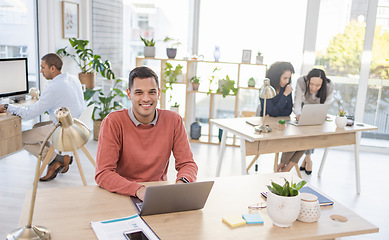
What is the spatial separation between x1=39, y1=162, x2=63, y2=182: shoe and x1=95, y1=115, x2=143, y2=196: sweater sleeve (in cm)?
217

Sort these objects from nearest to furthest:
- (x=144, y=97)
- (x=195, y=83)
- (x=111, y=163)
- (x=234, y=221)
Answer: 1. (x=234, y=221)
2. (x=111, y=163)
3. (x=144, y=97)
4. (x=195, y=83)

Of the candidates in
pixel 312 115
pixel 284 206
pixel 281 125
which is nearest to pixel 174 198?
pixel 284 206

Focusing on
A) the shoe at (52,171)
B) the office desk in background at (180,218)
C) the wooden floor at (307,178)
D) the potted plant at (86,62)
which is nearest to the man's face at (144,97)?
the office desk in background at (180,218)

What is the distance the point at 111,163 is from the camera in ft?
6.80

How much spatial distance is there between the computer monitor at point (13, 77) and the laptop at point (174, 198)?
309 cm

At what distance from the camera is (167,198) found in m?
Result: 1.70

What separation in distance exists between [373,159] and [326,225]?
4.05 meters

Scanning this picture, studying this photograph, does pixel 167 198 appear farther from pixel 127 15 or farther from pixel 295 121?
pixel 127 15

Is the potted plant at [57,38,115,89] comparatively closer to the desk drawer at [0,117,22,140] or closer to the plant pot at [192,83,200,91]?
the plant pot at [192,83,200,91]

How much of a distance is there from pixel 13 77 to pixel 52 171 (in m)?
1.17

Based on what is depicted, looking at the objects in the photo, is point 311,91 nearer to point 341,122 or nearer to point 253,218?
point 341,122

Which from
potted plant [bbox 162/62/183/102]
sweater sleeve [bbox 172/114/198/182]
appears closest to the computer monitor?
potted plant [bbox 162/62/183/102]

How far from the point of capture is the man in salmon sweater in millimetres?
2111

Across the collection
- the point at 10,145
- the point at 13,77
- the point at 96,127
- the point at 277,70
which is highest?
the point at 277,70
